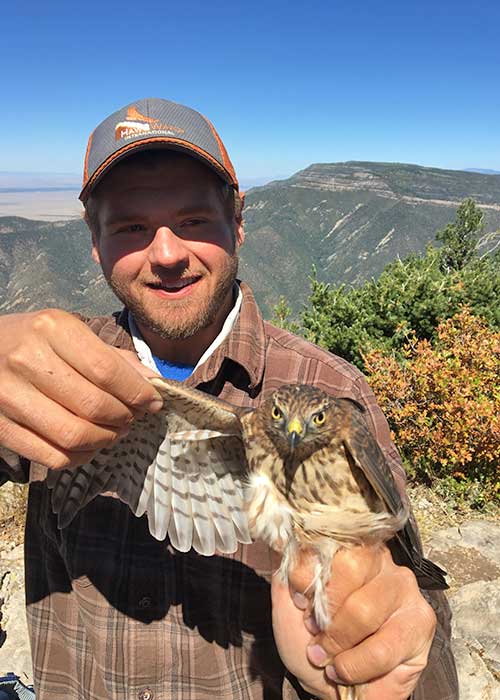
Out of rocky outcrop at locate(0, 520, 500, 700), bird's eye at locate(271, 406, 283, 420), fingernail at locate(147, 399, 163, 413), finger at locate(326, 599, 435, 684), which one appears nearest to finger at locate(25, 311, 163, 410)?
fingernail at locate(147, 399, 163, 413)

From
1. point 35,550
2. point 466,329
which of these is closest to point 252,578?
point 35,550

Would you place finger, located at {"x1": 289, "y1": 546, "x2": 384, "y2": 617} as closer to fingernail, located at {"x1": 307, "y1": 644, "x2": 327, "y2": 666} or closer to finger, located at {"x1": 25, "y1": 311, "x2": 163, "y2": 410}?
fingernail, located at {"x1": 307, "y1": 644, "x2": 327, "y2": 666}

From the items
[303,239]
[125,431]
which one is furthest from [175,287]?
[303,239]

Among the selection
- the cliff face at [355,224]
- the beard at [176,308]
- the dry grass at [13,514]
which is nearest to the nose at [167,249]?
the beard at [176,308]

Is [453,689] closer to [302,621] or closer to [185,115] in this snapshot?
[302,621]

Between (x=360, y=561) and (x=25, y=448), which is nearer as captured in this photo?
(x=25, y=448)

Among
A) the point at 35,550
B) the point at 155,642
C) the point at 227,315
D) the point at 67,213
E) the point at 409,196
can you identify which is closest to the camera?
the point at 155,642

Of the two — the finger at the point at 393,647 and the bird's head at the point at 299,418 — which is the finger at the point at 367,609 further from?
the bird's head at the point at 299,418
